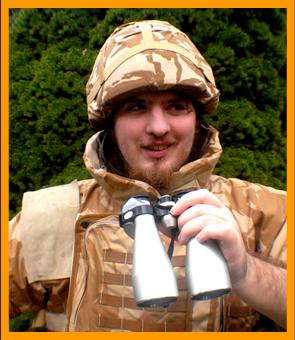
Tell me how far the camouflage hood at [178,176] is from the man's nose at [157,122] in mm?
147

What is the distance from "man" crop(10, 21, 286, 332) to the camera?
1596 millimetres

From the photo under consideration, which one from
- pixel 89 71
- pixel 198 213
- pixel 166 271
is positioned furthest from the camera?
pixel 89 71

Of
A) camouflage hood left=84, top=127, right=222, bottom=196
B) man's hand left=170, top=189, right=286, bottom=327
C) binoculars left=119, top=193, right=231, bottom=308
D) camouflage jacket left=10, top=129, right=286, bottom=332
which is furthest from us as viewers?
camouflage hood left=84, top=127, right=222, bottom=196

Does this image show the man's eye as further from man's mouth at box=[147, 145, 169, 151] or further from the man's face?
man's mouth at box=[147, 145, 169, 151]

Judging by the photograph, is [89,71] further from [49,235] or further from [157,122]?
[49,235]

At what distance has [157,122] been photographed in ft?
5.53

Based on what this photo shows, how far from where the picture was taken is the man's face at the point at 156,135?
1.72 m

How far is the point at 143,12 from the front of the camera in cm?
237

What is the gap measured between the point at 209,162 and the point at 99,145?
18.6 inches

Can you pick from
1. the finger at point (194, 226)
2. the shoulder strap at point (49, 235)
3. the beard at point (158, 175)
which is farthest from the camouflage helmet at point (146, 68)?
the finger at point (194, 226)

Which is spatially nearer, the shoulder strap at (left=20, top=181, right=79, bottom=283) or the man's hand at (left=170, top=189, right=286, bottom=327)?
the man's hand at (left=170, top=189, right=286, bottom=327)

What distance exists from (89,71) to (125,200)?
96 cm

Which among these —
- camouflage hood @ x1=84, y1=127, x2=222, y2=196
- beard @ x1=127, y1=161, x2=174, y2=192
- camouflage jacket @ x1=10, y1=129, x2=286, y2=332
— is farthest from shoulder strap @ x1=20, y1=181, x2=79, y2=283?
beard @ x1=127, y1=161, x2=174, y2=192

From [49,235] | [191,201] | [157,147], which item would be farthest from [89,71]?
[191,201]
